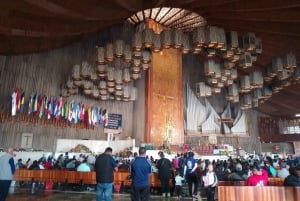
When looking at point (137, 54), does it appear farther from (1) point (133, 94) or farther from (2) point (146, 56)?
(1) point (133, 94)

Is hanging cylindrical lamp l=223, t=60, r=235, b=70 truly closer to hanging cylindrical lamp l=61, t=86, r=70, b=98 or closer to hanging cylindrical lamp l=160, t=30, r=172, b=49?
hanging cylindrical lamp l=160, t=30, r=172, b=49

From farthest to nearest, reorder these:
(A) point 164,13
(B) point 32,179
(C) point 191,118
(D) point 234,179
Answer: (C) point 191,118 < (A) point 164,13 < (B) point 32,179 < (D) point 234,179

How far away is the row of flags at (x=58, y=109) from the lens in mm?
14227

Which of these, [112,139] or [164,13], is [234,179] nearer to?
[112,139]

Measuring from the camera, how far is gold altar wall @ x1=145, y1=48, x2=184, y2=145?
59.6ft

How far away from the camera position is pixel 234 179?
239 inches

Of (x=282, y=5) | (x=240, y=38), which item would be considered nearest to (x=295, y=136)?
(x=240, y=38)

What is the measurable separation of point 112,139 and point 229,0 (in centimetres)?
1123

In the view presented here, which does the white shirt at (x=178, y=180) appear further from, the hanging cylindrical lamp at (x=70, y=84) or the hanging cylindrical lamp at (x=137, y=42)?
the hanging cylindrical lamp at (x=70, y=84)

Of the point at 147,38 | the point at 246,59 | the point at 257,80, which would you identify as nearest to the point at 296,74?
the point at 257,80

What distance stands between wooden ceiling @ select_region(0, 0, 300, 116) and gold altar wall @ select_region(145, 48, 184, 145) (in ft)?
16.1

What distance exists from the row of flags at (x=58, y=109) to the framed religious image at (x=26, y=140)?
3.85 feet

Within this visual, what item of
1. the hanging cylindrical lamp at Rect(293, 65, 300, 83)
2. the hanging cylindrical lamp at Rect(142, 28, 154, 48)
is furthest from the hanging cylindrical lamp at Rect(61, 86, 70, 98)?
the hanging cylindrical lamp at Rect(293, 65, 300, 83)

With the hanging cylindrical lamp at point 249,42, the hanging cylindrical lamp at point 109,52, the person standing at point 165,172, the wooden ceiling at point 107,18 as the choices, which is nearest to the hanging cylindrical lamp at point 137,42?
the hanging cylindrical lamp at point 109,52
